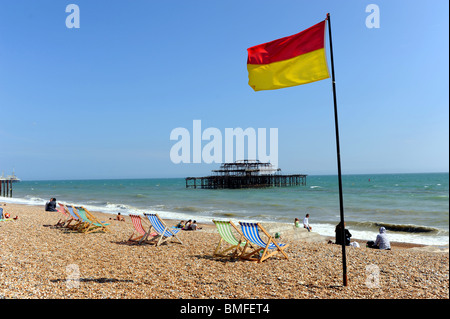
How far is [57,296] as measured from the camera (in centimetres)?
405

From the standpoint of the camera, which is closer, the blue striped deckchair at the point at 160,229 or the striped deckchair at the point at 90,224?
→ the blue striped deckchair at the point at 160,229

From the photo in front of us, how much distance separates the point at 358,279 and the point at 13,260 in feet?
19.2

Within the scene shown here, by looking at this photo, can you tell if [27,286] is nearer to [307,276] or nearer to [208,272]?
[208,272]

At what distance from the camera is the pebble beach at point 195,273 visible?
4.38 meters

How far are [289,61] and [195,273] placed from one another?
12.3ft

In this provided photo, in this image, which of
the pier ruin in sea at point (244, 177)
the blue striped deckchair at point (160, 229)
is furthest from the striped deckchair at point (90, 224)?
the pier ruin in sea at point (244, 177)

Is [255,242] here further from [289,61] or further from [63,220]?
[63,220]

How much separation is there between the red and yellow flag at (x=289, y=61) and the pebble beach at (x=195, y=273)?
3.09 meters

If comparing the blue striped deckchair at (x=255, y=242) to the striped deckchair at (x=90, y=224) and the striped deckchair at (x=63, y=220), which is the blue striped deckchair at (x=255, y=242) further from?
Answer: the striped deckchair at (x=63, y=220)

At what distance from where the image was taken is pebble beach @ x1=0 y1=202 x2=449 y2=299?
4.38 meters

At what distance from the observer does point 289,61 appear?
16.7ft

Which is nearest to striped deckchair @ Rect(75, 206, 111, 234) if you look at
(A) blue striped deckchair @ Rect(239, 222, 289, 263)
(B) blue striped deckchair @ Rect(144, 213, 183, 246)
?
(B) blue striped deckchair @ Rect(144, 213, 183, 246)

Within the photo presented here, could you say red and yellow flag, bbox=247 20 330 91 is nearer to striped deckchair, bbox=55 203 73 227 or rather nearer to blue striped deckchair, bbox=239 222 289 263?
blue striped deckchair, bbox=239 222 289 263
